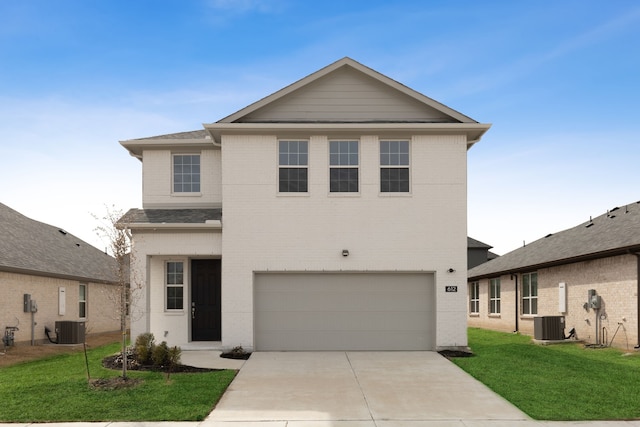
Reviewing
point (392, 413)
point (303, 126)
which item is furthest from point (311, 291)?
point (392, 413)

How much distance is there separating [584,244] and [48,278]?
20084mm

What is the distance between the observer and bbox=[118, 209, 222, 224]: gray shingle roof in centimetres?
1662

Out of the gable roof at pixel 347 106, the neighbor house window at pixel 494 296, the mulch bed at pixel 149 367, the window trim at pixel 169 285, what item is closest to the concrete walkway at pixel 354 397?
the mulch bed at pixel 149 367

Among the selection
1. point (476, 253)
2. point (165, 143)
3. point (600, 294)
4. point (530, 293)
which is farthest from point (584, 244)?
point (476, 253)

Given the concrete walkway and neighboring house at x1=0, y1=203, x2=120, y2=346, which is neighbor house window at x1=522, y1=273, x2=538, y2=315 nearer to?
the concrete walkway

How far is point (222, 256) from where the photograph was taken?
1650 cm

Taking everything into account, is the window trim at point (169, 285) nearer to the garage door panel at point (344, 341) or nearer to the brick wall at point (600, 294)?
the garage door panel at point (344, 341)

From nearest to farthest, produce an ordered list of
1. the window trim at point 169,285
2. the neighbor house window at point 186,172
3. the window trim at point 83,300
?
1. the window trim at point 169,285
2. the neighbor house window at point 186,172
3. the window trim at point 83,300

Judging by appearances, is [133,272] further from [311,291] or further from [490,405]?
[490,405]

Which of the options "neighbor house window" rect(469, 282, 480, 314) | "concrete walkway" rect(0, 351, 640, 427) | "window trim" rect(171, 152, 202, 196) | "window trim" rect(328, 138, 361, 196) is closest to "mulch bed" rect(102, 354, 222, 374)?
"concrete walkway" rect(0, 351, 640, 427)

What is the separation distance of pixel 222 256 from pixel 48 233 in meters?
14.3

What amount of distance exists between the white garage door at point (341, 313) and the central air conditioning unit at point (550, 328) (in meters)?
5.51

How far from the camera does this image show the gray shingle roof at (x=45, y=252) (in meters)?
20.0

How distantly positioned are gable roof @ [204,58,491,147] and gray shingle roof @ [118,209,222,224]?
2263mm
